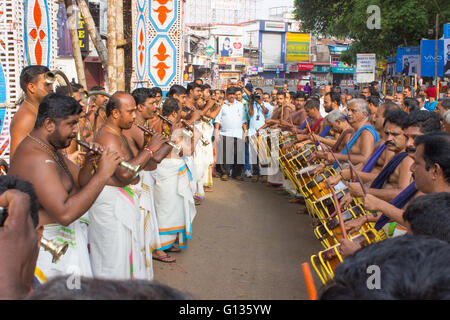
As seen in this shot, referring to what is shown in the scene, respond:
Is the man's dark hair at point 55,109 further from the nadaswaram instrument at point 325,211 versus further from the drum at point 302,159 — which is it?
the drum at point 302,159

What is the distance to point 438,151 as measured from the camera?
8.03ft

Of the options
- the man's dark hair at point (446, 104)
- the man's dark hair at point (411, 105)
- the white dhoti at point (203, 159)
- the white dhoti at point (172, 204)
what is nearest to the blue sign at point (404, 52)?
the man's dark hair at point (411, 105)

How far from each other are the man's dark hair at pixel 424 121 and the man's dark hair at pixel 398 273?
2.76 meters

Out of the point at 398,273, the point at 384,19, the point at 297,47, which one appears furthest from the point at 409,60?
the point at 297,47

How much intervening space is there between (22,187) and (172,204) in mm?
3646

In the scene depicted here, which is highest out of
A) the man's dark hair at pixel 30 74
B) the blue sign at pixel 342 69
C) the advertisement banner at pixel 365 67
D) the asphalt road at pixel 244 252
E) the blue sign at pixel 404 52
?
the blue sign at pixel 342 69

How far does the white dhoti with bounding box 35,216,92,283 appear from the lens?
262 cm

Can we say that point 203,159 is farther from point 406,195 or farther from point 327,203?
point 406,195

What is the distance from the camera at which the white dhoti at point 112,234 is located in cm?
345

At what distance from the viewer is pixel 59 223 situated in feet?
8.84

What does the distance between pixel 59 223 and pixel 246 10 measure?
87.6 meters

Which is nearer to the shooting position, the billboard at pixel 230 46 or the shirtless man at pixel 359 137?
the shirtless man at pixel 359 137

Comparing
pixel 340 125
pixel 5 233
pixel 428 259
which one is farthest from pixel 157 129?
pixel 428 259

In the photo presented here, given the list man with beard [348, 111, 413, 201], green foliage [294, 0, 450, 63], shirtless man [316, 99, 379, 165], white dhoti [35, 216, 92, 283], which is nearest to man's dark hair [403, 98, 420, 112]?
shirtless man [316, 99, 379, 165]
